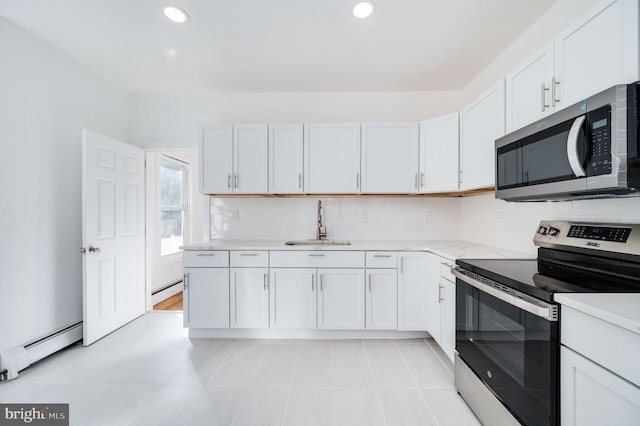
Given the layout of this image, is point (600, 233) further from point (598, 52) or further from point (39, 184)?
point (39, 184)

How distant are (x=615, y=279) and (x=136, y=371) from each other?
3.02 meters

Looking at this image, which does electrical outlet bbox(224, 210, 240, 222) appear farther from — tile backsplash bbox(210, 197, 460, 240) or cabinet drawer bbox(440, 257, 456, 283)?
cabinet drawer bbox(440, 257, 456, 283)

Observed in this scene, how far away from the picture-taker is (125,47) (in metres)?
2.32

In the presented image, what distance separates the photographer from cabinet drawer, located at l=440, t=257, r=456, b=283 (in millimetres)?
2039

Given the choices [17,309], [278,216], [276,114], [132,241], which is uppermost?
[276,114]

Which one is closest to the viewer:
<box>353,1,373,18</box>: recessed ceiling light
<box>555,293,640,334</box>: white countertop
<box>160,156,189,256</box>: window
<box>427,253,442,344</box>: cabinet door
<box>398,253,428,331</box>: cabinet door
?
<box>555,293,640,334</box>: white countertop

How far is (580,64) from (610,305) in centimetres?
108

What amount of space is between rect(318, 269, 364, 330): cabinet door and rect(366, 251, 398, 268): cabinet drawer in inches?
5.4

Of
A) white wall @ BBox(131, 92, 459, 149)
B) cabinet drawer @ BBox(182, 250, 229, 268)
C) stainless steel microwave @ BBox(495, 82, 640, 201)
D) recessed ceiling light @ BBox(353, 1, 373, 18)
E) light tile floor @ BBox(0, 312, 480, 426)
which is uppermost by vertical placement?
recessed ceiling light @ BBox(353, 1, 373, 18)

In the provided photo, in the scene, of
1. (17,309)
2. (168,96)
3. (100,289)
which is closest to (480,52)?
(168,96)

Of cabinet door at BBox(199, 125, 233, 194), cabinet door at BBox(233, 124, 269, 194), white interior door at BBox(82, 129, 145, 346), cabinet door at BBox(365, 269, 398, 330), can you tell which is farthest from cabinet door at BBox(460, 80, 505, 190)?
white interior door at BBox(82, 129, 145, 346)

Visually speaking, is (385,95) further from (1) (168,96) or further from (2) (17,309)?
(2) (17,309)

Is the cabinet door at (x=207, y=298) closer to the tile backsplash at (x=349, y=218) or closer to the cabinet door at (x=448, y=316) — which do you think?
the tile backsplash at (x=349, y=218)

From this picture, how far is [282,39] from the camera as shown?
2.18 meters
